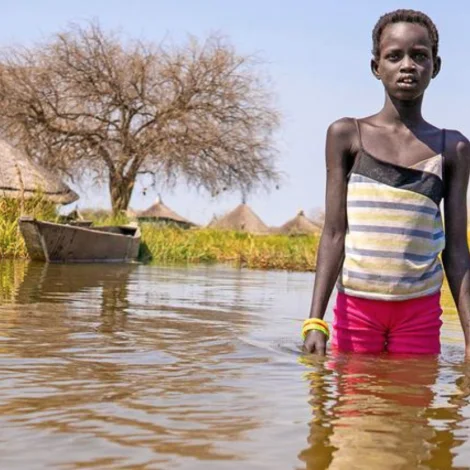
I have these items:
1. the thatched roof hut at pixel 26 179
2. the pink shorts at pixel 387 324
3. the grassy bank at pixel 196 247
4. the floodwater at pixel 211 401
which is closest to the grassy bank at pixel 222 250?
the grassy bank at pixel 196 247

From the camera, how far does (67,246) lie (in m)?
13.7

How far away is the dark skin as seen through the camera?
11.4ft

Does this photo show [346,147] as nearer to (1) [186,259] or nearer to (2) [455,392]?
(2) [455,392]

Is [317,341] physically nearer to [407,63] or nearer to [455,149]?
[455,149]

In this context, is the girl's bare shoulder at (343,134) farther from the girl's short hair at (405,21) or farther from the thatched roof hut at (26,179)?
the thatched roof hut at (26,179)

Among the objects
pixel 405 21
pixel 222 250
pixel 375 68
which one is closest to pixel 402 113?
pixel 375 68

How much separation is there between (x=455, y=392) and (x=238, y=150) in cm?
3104

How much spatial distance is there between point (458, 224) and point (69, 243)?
10644 millimetres

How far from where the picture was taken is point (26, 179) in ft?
62.5

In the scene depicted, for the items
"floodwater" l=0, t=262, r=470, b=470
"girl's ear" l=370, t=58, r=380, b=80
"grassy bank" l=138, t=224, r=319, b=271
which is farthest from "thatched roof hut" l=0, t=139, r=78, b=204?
"girl's ear" l=370, t=58, r=380, b=80

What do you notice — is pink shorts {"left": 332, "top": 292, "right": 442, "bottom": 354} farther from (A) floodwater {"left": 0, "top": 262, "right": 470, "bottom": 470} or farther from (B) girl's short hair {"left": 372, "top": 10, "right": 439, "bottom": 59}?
(B) girl's short hair {"left": 372, "top": 10, "right": 439, "bottom": 59}

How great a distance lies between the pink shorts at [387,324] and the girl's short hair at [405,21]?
0.91 meters

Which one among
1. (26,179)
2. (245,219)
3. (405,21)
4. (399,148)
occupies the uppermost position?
(245,219)

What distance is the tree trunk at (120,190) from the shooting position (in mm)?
33450
